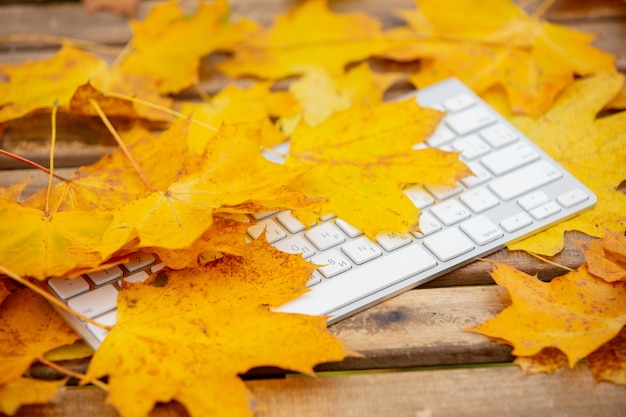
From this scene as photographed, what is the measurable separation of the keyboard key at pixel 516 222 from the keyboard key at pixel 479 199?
2 centimetres

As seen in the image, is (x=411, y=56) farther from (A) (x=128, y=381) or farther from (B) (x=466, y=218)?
(A) (x=128, y=381)

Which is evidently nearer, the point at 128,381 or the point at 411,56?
the point at 128,381

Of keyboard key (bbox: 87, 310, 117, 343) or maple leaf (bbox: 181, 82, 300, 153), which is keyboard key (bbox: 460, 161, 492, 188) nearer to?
maple leaf (bbox: 181, 82, 300, 153)

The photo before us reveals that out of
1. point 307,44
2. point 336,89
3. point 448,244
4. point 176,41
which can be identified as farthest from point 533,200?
point 176,41

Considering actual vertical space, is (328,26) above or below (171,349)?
above

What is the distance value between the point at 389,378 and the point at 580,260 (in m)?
0.25

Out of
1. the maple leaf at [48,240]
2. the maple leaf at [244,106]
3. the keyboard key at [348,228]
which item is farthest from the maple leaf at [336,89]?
the maple leaf at [48,240]

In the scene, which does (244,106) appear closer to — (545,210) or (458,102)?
(458,102)

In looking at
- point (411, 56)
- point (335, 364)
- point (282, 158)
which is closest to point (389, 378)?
point (335, 364)

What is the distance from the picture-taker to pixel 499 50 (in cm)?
104

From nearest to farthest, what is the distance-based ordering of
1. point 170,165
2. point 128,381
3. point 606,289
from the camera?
point 128,381
point 606,289
point 170,165

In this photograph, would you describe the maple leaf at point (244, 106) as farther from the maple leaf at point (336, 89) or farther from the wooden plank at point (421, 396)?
the wooden plank at point (421, 396)

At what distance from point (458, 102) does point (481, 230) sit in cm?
22

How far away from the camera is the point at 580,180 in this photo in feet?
2.78
